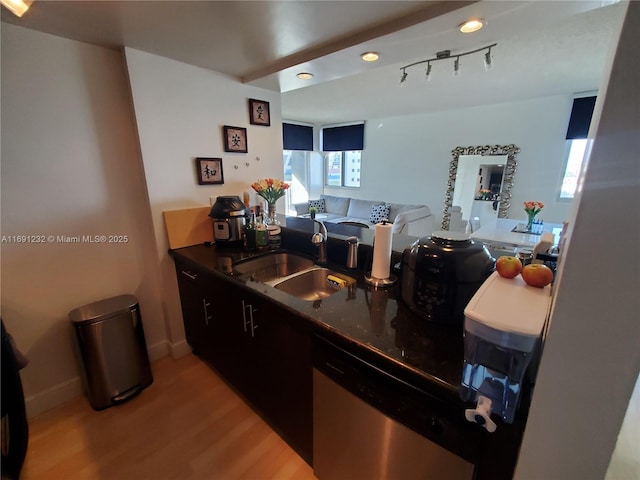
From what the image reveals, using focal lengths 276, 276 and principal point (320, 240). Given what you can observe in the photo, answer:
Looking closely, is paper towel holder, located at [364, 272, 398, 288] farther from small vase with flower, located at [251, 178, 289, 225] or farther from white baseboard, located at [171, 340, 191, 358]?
white baseboard, located at [171, 340, 191, 358]

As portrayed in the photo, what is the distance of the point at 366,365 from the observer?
35.9 inches

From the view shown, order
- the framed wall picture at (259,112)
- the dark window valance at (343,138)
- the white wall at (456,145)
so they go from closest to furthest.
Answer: the framed wall picture at (259,112)
the white wall at (456,145)
the dark window valance at (343,138)

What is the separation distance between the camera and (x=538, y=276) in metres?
0.75

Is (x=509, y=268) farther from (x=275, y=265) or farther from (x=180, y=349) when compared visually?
(x=180, y=349)

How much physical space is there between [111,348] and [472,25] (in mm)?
2571

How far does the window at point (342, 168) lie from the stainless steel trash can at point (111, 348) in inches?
200

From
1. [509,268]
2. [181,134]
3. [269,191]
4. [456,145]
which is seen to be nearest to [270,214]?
[269,191]

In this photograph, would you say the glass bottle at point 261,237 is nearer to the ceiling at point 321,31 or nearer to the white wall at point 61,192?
the white wall at point 61,192

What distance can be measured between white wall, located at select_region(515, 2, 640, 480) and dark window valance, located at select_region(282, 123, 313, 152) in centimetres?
553

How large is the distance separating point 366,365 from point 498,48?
254cm

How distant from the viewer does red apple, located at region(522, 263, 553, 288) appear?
2.46ft

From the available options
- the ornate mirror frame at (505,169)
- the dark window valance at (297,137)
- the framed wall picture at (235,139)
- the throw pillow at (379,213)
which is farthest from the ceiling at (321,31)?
the dark window valance at (297,137)

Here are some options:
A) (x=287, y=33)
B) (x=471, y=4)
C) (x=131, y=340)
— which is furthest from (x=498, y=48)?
(x=131, y=340)

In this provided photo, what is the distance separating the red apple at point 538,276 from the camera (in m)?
0.75
